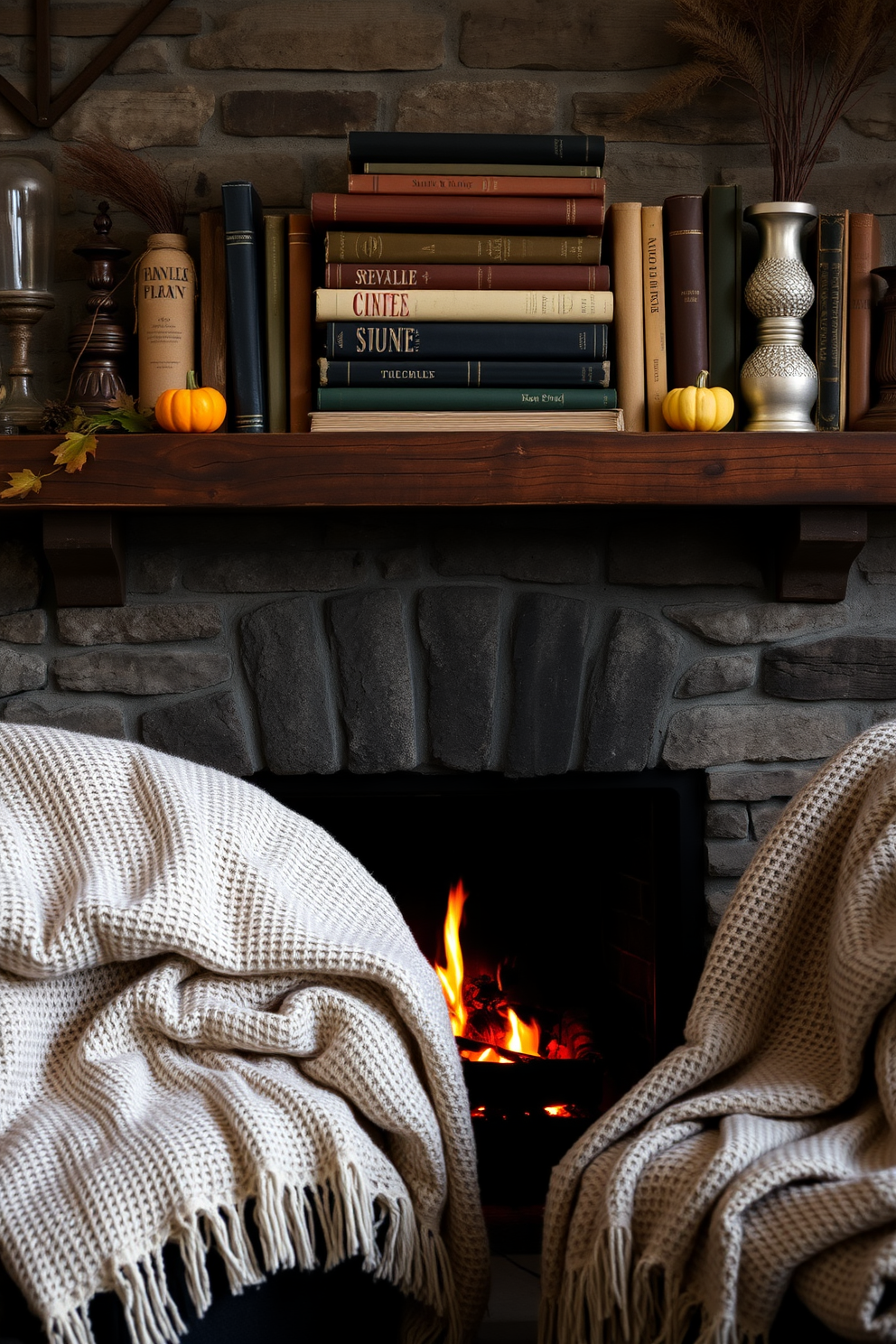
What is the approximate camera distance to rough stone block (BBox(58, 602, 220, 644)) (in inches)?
68.9

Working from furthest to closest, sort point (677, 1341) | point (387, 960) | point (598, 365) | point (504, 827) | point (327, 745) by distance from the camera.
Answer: point (504, 827) < point (327, 745) < point (598, 365) < point (387, 960) < point (677, 1341)

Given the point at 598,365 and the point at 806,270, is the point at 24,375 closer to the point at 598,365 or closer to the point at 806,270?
the point at 598,365

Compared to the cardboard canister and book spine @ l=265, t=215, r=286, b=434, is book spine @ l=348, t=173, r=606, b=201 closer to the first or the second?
book spine @ l=265, t=215, r=286, b=434

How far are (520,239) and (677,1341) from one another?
1.35 meters

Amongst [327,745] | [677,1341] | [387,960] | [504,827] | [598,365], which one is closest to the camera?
[677,1341]

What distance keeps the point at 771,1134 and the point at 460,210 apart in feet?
4.08

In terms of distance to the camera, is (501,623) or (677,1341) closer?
(677,1341)

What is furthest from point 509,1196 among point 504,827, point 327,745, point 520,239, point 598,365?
point 520,239

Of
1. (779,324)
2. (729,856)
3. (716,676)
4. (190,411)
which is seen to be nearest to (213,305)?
(190,411)

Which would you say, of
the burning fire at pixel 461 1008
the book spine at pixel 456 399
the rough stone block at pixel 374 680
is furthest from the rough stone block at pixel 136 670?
the burning fire at pixel 461 1008

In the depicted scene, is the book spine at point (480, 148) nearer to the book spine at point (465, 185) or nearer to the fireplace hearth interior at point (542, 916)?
the book spine at point (465, 185)

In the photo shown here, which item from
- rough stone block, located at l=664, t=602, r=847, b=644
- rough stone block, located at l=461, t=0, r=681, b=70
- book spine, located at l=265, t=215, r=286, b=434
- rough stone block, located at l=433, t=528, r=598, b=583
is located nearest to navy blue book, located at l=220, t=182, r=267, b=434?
book spine, located at l=265, t=215, r=286, b=434

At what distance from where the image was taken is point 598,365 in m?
1.65

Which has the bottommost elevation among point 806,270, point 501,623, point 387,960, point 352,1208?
point 352,1208
